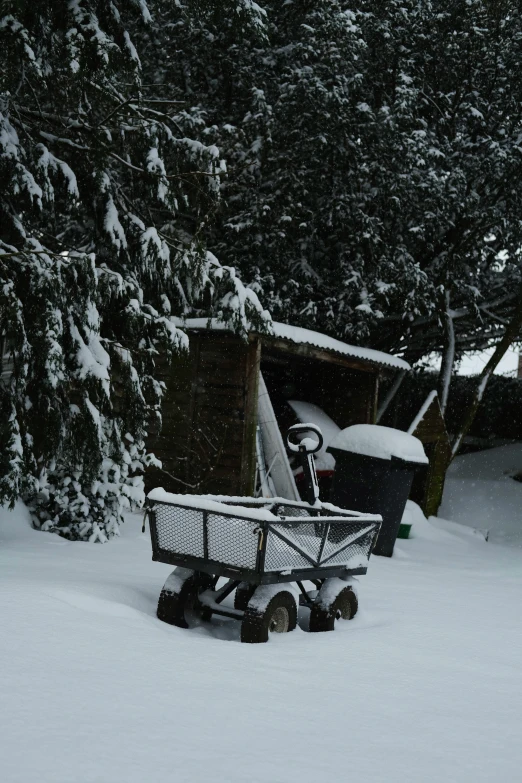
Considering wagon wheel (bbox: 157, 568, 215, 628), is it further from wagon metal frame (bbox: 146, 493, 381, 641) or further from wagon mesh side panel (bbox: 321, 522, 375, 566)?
wagon mesh side panel (bbox: 321, 522, 375, 566)

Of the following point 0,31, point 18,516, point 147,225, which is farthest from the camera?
point 147,225

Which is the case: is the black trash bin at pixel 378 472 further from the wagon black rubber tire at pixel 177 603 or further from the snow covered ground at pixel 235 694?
the wagon black rubber tire at pixel 177 603

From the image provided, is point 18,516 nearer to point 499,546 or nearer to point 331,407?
point 331,407

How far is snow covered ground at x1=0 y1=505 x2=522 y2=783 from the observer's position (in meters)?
2.56

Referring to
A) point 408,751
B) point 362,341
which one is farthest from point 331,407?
point 408,751

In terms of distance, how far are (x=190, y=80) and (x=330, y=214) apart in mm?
4038

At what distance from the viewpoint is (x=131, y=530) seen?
841 centimetres

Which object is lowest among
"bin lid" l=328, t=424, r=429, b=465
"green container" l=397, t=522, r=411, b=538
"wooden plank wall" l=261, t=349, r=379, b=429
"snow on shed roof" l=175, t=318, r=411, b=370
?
"green container" l=397, t=522, r=411, b=538

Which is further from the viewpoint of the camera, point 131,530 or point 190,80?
point 190,80

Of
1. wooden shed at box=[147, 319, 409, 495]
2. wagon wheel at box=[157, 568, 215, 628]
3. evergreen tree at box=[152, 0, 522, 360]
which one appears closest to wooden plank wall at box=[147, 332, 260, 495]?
wooden shed at box=[147, 319, 409, 495]

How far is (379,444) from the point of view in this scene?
29.0ft

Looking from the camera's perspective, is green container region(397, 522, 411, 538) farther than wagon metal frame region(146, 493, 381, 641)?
Yes

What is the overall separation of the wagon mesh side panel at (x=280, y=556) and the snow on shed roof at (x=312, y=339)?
3.69 meters

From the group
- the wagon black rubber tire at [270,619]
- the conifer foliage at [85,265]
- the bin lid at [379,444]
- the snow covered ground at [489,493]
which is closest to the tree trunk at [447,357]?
the snow covered ground at [489,493]
